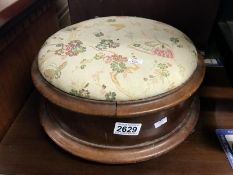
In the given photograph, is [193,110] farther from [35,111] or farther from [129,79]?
[35,111]

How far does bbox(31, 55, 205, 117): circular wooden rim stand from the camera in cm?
58

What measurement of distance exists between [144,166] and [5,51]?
1.76 ft

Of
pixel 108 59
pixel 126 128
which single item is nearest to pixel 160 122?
pixel 126 128

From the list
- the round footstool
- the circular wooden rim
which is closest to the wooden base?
the round footstool

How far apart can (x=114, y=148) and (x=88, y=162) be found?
0.10 m

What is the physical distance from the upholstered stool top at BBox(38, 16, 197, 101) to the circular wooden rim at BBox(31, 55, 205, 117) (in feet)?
0.04

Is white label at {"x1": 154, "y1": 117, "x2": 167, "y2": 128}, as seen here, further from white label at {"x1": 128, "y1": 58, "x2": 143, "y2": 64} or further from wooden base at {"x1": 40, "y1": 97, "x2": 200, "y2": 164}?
white label at {"x1": 128, "y1": 58, "x2": 143, "y2": 64}

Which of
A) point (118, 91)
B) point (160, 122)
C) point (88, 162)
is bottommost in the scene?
point (88, 162)

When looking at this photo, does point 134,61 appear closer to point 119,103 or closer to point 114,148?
point 119,103

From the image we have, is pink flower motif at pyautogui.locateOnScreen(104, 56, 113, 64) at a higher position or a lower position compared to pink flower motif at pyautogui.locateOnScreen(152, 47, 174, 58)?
higher

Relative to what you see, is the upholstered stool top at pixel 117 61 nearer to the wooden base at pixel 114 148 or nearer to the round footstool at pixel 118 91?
the round footstool at pixel 118 91

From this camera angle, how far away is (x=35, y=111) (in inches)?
34.6

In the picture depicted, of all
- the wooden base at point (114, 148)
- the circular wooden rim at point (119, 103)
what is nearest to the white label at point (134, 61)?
the circular wooden rim at point (119, 103)

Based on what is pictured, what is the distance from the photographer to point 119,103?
1.91 ft
